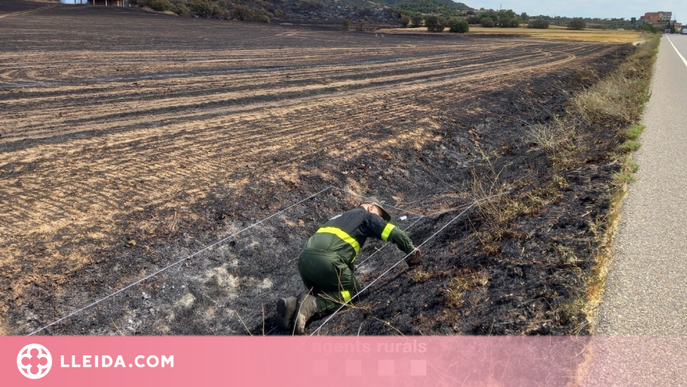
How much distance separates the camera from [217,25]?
127 ft

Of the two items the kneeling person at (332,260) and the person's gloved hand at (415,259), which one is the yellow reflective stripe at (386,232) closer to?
the kneeling person at (332,260)

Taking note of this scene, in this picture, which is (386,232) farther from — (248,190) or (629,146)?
(629,146)

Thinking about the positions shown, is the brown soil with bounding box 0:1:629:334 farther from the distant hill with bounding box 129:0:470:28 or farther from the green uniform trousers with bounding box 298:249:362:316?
the distant hill with bounding box 129:0:470:28

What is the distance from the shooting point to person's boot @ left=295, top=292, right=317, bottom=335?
519 cm

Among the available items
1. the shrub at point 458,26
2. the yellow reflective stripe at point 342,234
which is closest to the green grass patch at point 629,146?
the yellow reflective stripe at point 342,234

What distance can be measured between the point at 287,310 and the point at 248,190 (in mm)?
3513

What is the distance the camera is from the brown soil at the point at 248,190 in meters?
5.08

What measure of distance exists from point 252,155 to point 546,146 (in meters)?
5.49

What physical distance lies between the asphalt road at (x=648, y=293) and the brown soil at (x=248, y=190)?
0.31 metres

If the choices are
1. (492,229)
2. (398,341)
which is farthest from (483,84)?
(398,341)

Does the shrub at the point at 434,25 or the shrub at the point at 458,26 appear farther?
the shrub at the point at 434,25

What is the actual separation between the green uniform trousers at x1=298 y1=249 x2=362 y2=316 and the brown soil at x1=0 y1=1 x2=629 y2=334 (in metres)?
0.27

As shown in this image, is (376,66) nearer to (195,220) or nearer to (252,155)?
(252,155)

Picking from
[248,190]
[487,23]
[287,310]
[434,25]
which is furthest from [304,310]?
[487,23]
